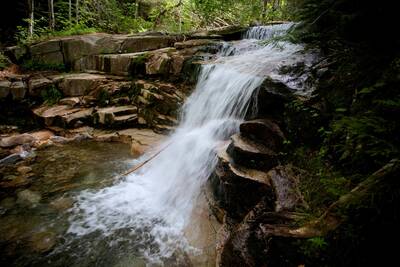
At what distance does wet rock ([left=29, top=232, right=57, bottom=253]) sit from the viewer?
3.69m

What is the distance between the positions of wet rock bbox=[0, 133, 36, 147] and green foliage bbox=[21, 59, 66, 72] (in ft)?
13.7

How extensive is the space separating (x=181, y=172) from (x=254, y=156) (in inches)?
81.6

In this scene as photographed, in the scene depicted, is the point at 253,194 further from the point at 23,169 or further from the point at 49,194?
the point at 23,169

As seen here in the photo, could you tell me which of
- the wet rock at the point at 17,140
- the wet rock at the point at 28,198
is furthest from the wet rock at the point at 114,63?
the wet rock at the point at 28,198

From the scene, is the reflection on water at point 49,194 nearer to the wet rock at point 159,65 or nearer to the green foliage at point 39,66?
the wet rock at point 159,65

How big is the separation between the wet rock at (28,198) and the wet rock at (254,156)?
390 centimetres

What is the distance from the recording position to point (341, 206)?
217cm

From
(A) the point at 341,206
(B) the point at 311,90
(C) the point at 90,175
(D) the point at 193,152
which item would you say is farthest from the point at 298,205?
(C) the point at 90,175

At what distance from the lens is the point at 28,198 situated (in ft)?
16.0

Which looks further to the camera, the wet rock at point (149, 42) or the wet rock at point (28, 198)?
the wet rock at point (149, 42)

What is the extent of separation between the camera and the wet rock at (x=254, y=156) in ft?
12.7

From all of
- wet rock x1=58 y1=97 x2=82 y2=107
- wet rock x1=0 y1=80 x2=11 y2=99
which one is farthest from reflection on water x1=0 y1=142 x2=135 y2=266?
wet rock x1=0 y1=80 x2=11 y2=99

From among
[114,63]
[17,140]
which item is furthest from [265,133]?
[114,63]

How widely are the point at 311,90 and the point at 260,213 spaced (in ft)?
7.46
